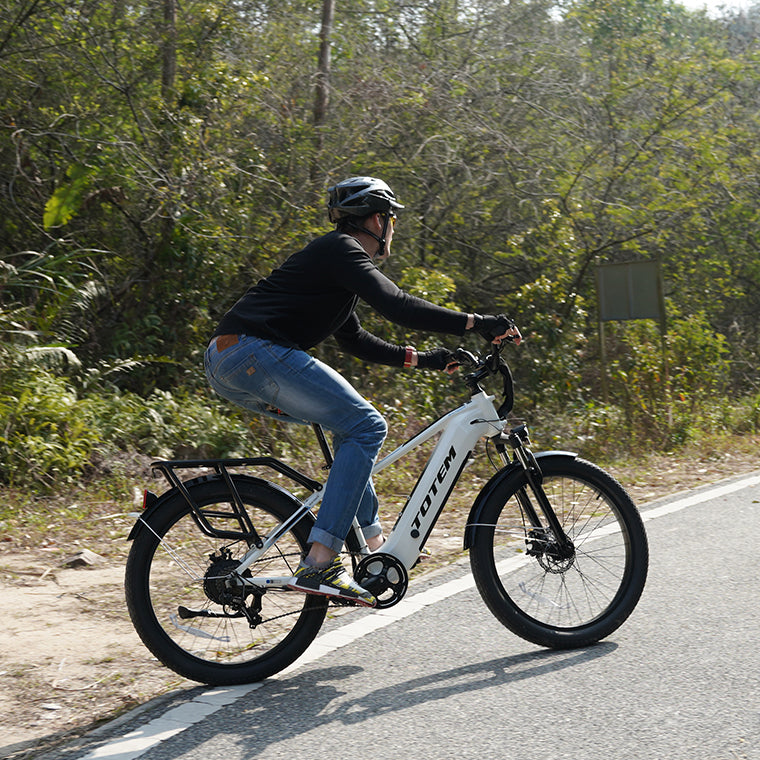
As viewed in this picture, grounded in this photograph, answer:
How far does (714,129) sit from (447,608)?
1363cm

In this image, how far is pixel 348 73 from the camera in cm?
1292

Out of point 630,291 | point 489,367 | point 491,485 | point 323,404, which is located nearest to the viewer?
point 323,404

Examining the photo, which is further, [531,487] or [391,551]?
[531,487]

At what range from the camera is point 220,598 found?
438cm

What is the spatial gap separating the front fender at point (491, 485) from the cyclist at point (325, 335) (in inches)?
19.6

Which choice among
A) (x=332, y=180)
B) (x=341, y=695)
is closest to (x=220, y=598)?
(x=341, y=695)

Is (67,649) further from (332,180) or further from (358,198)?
(332,180)

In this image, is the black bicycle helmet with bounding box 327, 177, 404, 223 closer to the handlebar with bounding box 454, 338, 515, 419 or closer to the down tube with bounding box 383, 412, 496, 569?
the handlebar with bounding box 454, 338, 515, 419

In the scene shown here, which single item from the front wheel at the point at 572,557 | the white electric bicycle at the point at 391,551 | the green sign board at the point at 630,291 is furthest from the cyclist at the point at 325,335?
the green sign board at the point at 630,291

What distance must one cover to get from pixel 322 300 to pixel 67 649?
1.97 metres

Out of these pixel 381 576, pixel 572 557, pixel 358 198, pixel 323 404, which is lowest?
pixel 572 557

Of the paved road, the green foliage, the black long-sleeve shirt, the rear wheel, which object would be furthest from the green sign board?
the rear wheel

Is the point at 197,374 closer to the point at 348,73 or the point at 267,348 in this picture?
the point at 348,73

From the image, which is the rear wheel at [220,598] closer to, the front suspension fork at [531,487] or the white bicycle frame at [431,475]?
the white bicycle frame at [431,475]
